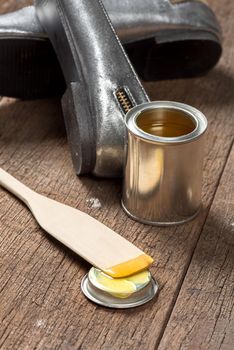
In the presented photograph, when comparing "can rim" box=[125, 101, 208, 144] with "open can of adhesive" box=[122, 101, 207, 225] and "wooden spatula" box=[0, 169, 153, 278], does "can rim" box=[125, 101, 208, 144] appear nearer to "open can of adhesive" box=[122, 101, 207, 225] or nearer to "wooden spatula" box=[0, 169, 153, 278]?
"open can of adhesive" box=[122, 101, 207, 225]

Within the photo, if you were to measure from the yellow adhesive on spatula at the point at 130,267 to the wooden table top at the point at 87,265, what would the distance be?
0.09ft

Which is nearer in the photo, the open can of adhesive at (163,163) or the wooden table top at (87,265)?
the wooden table top at (87,265)

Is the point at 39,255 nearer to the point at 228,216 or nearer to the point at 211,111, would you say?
the point at 228,216

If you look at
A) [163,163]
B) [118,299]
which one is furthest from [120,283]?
[163,163]

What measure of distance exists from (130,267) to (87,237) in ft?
0.23

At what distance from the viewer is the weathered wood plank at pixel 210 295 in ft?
2.79

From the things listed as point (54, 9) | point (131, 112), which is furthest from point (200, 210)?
point (54, 9)

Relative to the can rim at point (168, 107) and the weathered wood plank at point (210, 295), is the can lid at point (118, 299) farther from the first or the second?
the can rim at point (168, 107)

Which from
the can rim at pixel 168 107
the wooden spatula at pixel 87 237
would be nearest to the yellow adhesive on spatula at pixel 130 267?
the wooden spatula at pixel 87 237

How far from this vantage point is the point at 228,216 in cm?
103

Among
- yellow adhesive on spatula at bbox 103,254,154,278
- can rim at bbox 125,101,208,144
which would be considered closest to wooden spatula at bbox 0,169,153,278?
yellow adhesive on spatula at bbox 103,254,154,278

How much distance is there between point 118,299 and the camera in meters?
0.89

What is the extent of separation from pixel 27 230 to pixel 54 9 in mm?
323

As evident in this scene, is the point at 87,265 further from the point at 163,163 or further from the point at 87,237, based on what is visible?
the point at 163,163
